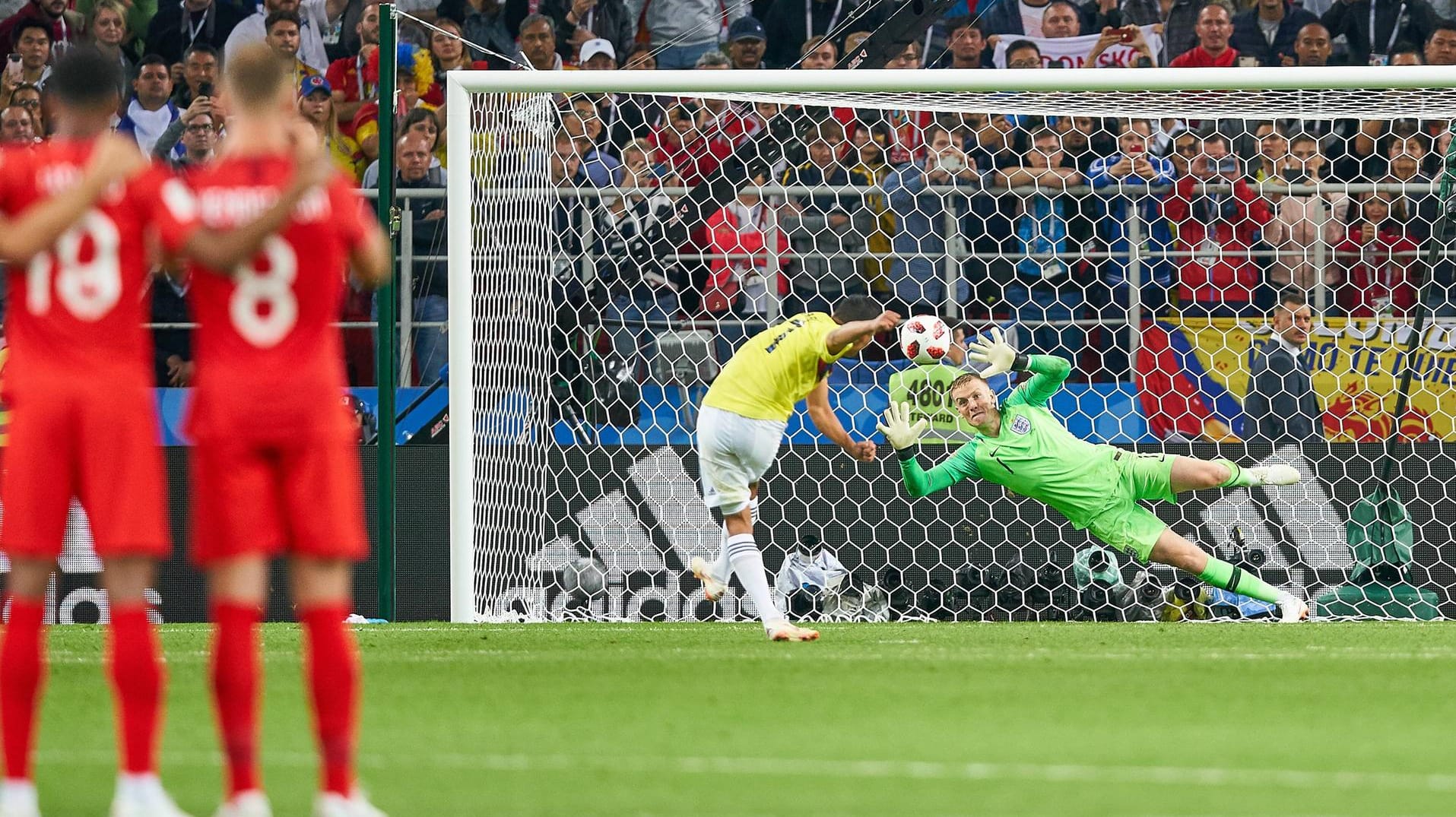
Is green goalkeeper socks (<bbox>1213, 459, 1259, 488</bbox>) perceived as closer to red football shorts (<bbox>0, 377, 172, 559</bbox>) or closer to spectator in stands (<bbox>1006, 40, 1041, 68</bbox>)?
spectator in stands (<bbox>1006, 40, 1041, 68</bbox>)

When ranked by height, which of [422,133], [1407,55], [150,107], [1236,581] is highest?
[1407,55]

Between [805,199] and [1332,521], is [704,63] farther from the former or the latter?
[1332,521]

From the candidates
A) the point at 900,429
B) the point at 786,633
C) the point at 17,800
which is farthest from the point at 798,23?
the point at 17,800

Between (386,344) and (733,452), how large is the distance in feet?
6.65

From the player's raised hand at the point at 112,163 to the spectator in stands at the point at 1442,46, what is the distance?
34.5 ft

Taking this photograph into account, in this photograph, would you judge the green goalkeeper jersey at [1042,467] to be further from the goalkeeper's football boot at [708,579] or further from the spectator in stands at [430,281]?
the spectator in stands at [430,281]

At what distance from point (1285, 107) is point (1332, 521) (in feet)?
7.42

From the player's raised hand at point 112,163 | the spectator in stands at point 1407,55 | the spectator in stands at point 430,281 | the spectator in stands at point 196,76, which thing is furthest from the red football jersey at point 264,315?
the spectator in stands at point 1407,55

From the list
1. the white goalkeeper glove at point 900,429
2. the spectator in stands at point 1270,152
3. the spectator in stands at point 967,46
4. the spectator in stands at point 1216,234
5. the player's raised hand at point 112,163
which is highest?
the spectator in stands at point 967,46

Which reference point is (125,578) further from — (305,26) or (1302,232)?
(305,26)

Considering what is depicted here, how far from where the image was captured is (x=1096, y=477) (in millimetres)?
9336

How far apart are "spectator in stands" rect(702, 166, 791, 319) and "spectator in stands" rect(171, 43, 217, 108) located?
393 centimetres

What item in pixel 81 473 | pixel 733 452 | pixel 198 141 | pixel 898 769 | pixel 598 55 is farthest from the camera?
pixel 598 55

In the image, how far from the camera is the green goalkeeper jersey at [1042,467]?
9.32 metres
